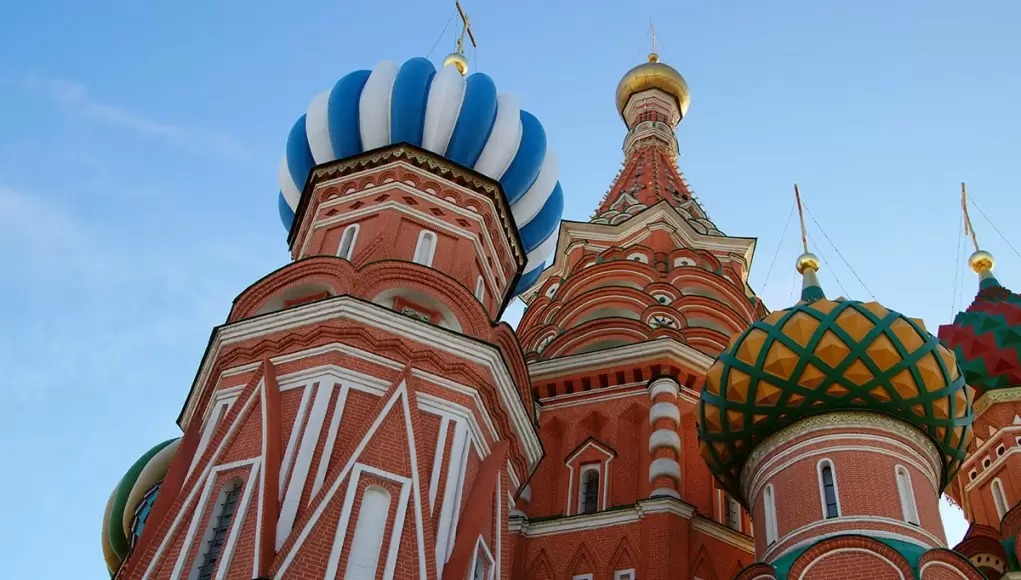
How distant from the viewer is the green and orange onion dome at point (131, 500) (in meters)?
14.6

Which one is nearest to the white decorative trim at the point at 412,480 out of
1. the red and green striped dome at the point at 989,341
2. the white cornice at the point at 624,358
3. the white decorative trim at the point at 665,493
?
the white decorative trim at the point at 665,493

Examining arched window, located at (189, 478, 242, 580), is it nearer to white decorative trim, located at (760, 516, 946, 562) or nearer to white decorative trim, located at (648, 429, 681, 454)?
white decorative trim, located at (760, 516, 946, 562)

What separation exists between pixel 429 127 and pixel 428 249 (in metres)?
1.56

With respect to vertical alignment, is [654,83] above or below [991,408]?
above

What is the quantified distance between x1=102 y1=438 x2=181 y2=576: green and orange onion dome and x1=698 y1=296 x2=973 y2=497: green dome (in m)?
6.49

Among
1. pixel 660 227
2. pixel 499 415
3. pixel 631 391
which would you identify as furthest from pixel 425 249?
pixel 660 227

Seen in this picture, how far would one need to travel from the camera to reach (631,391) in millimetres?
14953

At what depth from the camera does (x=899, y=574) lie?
1006cm

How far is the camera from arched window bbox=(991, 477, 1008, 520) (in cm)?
1519

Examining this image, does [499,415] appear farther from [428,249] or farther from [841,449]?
[841,449]

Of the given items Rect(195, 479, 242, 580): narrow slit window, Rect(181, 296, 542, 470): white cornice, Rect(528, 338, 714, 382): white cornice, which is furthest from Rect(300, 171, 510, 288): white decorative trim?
Rect(195, 479, 242, 580): narrow slit window

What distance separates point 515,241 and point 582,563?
11.8 ft

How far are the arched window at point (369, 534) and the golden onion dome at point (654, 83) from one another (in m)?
Answer: 16.7

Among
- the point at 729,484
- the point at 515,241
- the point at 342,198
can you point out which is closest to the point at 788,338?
the point at 729,484
